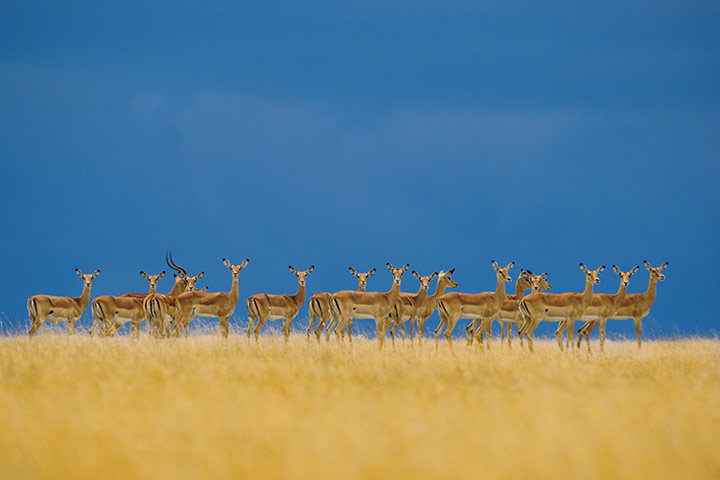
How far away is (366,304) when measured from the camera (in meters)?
21.2

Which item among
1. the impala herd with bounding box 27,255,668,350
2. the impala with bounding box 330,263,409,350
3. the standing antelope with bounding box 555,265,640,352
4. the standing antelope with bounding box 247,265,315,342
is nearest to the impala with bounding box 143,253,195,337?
the impala herd with bounding box 27,255,668,350

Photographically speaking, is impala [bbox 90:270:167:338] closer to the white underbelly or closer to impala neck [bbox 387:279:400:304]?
the white underbelly

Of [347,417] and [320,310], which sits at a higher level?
[320,310]

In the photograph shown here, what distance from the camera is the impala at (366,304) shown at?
69.7 feet

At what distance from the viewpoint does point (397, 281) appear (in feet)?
70.8

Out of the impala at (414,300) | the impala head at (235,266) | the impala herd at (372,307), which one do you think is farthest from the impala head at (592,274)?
the impala head at (235,266)

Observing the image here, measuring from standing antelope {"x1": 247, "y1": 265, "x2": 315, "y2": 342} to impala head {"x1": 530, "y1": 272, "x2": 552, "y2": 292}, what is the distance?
7305mm

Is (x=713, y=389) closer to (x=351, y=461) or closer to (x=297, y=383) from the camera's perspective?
(x=297, y=383)

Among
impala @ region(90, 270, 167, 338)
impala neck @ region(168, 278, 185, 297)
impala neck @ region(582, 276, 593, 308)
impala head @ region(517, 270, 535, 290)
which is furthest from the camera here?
impala head @ region(517, 270, 535, 290)

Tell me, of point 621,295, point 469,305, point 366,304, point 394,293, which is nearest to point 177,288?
A: point 366,304

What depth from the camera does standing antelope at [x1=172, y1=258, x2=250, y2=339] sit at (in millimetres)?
21812

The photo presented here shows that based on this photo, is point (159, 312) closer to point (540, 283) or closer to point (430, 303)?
point (430, 303)

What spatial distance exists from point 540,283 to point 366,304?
7062 mm

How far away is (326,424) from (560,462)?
2.75 meters
